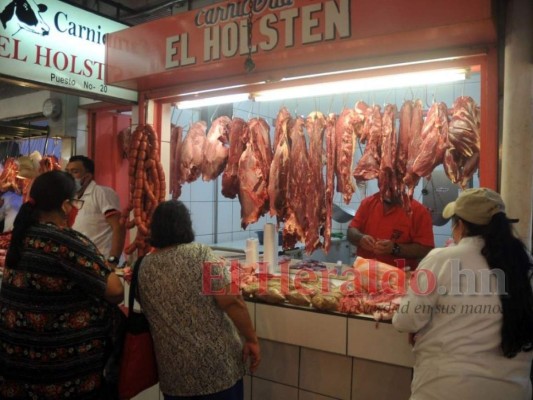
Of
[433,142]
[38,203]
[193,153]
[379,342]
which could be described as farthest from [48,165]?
[379,342]

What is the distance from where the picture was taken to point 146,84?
424cm

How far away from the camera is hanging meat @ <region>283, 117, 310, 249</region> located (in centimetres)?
374

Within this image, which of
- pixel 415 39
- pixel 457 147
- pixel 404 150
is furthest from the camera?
pixel 404 150

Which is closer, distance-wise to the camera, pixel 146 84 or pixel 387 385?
pixel 387 385

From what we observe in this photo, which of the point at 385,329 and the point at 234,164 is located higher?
the point at 234,164

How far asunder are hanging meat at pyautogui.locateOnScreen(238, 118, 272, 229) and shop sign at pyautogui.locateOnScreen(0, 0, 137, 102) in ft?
4.36

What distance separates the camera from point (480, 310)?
6.51 ft

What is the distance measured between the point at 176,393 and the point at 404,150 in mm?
2190

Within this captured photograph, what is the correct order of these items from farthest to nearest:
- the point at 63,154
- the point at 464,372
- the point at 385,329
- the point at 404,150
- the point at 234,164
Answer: the point at 63,154 < the point at 234,164 < the point at 404,150 < the point at 385,329 < the point at 464,372

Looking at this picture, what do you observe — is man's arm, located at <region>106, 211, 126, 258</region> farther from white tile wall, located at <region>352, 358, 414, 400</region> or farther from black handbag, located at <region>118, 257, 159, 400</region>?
white tile wall, located at <region>352, 358, 414, 400</region>

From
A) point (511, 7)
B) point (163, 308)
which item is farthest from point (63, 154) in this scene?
point (511, 7)

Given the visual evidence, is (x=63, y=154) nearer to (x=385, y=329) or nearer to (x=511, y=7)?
(x=385, y=329)

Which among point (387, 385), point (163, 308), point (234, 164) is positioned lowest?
point (387, 385)

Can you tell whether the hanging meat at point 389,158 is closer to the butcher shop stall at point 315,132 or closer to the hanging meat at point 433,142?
the butcher shop stall at point 315,132
